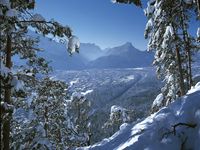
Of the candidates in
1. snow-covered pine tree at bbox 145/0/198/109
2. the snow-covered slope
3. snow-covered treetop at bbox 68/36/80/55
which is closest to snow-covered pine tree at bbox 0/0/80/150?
snow-covered treetop at bbox 68/36/80/55

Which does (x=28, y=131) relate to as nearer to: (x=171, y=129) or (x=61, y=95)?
(x=171, y=129)

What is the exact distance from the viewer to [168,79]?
29.9 m

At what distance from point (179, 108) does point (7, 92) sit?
23.1 feet

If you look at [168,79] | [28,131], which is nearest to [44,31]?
[28,131]

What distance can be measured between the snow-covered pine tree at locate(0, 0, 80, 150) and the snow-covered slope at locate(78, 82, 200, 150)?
3.69 meters

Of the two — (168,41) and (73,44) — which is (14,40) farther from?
Result: (168,41)

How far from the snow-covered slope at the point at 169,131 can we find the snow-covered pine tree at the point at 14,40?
12.1 feet

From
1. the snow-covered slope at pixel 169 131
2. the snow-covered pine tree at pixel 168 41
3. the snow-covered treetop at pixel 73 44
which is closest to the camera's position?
the snow-covered slope at pixel 169 131

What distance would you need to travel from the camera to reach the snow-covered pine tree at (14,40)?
10.8 metres

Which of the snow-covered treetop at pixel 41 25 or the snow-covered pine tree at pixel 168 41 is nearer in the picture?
the snow-covered treetop at pixel 41 25

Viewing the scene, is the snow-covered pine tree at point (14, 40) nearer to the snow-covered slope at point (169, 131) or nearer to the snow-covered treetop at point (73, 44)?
the snow-covered treetop at point (73, 44)

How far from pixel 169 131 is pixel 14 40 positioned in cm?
872

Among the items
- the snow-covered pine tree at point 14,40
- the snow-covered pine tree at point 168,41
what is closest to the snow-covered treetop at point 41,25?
the snow-covered pine tree at point 14,40

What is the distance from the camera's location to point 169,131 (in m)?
10.0
